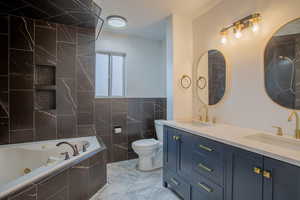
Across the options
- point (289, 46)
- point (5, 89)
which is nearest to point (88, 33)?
point (5, 89)

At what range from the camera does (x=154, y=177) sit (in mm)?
2330

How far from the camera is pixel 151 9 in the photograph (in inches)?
86.4

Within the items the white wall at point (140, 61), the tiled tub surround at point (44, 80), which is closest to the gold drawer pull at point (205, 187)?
the tiled tub surround at point (44, 80)

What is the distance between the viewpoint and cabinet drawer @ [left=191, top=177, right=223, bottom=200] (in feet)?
4.31

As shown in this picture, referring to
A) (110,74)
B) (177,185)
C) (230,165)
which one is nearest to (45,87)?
(110,74)

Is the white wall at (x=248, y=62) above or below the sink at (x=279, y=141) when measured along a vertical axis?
above

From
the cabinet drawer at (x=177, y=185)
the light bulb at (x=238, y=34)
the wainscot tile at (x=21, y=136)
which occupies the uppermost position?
the light bulb at (x=238, y=34)

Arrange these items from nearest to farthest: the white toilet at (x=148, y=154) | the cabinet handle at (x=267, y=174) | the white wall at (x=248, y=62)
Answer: the cabinet handle at (x=267, y=174) → the white wall at (x=248, y=62) → the white toilet at (x=148, y=154)

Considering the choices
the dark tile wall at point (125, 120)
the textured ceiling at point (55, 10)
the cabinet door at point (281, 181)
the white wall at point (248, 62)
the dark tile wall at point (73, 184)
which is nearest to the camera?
the cabinet door at point (281, 181)

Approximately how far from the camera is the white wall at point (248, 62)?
1.43m

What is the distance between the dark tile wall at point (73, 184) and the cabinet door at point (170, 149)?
845mm

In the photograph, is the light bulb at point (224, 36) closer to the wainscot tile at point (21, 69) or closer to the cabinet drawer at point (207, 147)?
the cabinet drawer at point (207, 147)

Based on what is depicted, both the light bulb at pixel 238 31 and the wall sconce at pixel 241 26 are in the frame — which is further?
the light bulb at pixel 238 31

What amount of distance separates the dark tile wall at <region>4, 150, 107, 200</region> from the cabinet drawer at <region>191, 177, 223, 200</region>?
1.16m
